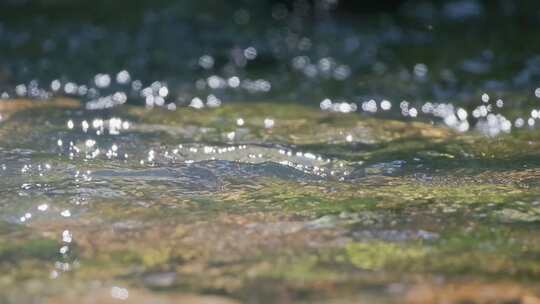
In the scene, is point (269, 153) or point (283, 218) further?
point (269, 153)

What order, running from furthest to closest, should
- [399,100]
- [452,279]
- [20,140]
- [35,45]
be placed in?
1. [35,45]
2. [399,100]
3. [20,140]
4. [452,279]

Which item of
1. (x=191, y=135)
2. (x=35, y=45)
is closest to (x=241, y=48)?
(x=35, y=45)

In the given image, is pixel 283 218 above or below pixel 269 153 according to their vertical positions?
A: below

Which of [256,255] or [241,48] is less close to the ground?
[241,48]

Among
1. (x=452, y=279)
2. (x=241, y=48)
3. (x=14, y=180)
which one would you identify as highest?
(x=241, y=48)

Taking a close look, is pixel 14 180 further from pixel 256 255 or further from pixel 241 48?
pixel 241 48

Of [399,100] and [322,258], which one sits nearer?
[322,258]

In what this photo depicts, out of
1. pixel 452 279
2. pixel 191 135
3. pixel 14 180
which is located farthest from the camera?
pixel 191 135
